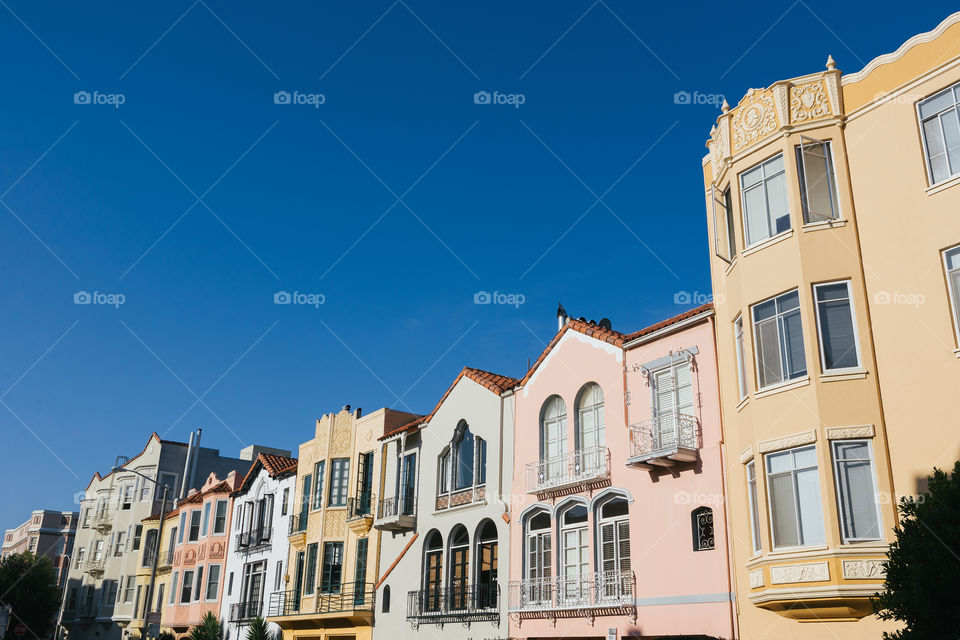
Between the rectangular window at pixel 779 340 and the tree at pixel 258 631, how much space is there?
2909cm

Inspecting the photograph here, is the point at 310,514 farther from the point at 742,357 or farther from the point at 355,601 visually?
the point at 742,357

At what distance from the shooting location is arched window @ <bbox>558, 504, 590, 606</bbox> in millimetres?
23547

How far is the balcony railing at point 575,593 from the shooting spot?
22047 mm

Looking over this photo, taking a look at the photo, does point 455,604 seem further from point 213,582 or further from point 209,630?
point 213,582

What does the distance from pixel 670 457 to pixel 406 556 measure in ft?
46.4

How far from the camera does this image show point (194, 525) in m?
50.8

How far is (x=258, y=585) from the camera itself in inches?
1678

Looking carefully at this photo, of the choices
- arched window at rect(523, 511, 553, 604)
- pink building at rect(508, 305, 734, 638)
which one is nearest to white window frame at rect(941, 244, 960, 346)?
pink building at rect(508, 305, 734, 638)

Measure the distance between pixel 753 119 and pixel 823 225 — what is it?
11.4ft

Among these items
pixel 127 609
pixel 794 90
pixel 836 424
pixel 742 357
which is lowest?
pixel 127 609

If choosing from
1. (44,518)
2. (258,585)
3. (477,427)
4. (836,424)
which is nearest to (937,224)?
(836,424)

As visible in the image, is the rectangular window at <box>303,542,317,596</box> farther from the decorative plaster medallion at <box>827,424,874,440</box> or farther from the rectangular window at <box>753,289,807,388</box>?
the decorative plaster medallion at <box>827,424,874,440</box>

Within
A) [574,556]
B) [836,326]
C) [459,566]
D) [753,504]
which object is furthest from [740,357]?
[459,566]

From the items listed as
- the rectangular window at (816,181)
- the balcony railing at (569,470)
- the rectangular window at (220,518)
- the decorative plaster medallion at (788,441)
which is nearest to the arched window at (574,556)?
the balcony railing at (569,470)
